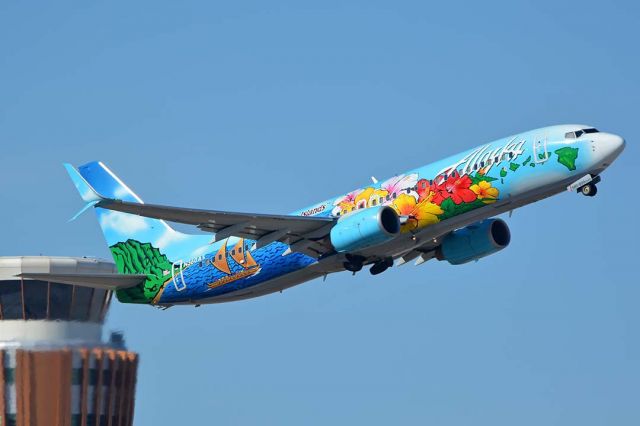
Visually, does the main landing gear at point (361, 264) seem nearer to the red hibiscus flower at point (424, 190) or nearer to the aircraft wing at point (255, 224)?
the aircraft wing at point (255, 224)

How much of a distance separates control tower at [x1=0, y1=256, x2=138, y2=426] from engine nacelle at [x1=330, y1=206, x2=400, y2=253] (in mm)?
24811

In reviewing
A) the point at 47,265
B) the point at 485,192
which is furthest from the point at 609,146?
the point at 47,265

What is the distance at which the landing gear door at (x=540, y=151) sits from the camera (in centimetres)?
5325

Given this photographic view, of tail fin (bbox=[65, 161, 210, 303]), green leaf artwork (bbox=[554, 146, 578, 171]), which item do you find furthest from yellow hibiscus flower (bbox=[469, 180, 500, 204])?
tail fin (bbox=[65, 161, 210, 303])

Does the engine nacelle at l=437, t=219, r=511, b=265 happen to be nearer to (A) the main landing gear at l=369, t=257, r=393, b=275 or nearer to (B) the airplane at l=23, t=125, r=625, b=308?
(B) the airplane at l=23, t=125, r=625, b=308

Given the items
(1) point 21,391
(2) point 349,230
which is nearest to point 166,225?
(2) point 349,230

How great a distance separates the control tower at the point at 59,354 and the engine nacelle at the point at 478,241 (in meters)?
24.4

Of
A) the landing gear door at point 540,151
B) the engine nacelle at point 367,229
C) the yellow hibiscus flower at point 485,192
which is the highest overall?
the landing gear door at point 540,151

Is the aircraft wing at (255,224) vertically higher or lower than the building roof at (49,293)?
lower

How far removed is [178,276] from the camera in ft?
205

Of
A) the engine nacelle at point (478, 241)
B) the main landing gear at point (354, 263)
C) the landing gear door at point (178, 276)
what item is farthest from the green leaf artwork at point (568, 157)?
the landing gear door at point (178, 276)

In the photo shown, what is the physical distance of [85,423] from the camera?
9238 centimetres

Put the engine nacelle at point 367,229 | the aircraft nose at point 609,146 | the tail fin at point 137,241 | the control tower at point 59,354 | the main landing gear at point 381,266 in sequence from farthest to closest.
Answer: the control tower at point 59,354, the tail fin at point 137,241, the main landing gear at point 381,266, the engine nacelle at point 367,229, the aircraft nose at point 609,146

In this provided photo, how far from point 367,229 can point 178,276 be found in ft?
38.1
